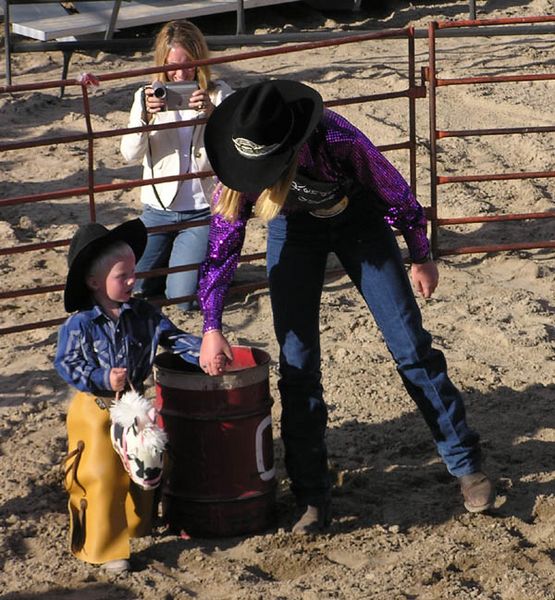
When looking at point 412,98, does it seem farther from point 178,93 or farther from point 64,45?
point 64,45

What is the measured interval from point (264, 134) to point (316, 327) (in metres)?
0.84

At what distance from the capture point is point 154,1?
12.0m

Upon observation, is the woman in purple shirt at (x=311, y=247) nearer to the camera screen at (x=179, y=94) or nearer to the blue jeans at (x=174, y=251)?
the camera screen at (x=179, y=94)

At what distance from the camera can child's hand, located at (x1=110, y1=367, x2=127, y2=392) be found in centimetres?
434

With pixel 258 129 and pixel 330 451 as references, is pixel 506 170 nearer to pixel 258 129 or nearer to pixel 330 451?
pixel 330 451

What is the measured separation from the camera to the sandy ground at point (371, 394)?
446cm

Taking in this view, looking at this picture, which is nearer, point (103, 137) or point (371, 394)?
point (371, 394)

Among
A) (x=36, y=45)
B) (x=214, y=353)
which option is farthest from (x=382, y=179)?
(x=36, y=45)

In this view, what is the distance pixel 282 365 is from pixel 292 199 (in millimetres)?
625

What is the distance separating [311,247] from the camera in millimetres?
4539

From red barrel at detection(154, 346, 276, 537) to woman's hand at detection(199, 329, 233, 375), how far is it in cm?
11

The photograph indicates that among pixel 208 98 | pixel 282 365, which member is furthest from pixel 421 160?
pixel 282 365

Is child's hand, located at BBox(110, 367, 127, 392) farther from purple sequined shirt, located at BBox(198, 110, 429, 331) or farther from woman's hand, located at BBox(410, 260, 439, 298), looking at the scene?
woman's hand, located at BBox(410, 260, 439, 298)

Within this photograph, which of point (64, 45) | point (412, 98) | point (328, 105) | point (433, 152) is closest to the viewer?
point (328, 105)
